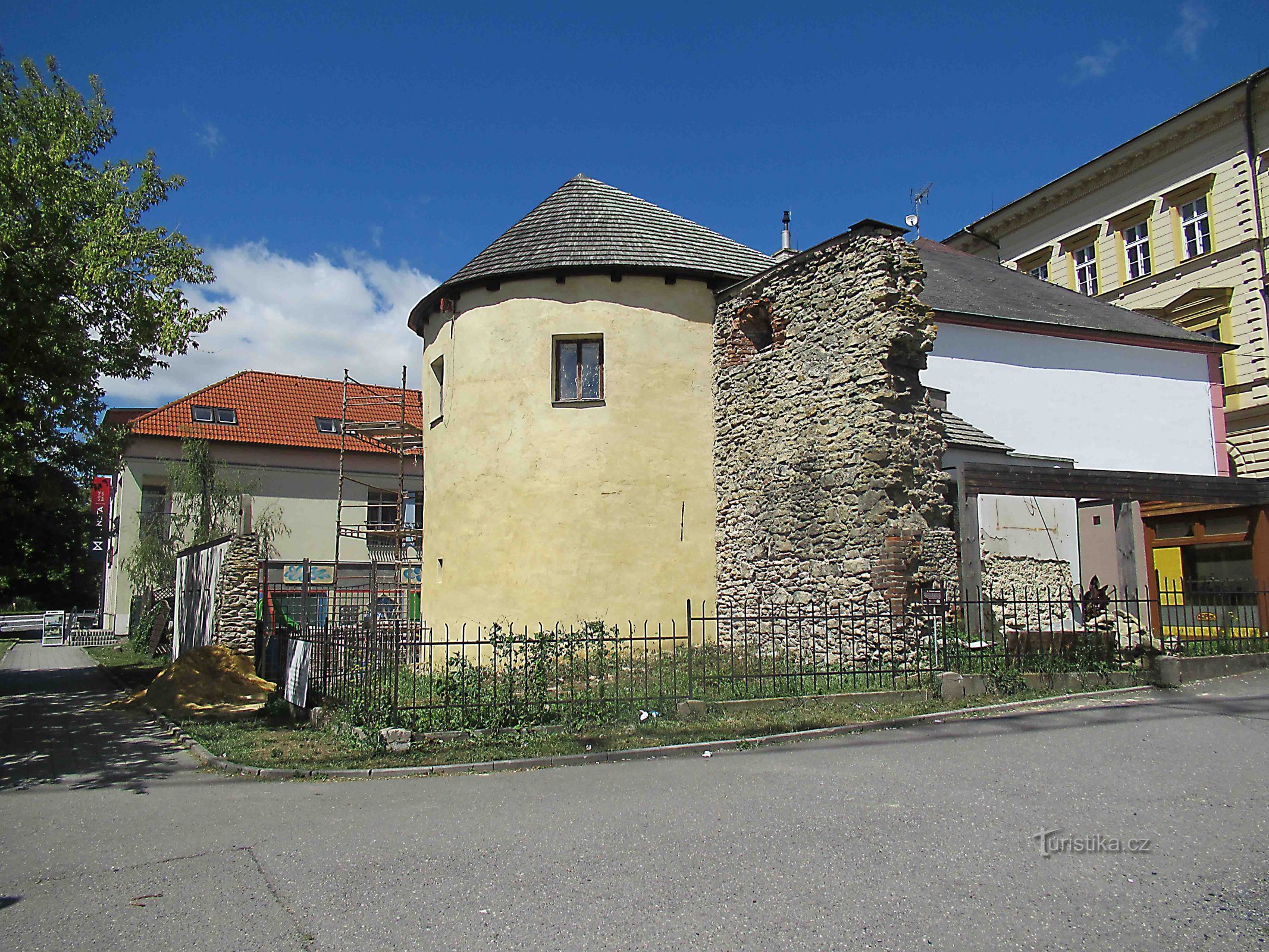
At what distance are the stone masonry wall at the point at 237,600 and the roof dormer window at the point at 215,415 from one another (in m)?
A: 21.3

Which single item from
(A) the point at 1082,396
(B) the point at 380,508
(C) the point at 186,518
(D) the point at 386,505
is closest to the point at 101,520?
(C) the point at 186,518

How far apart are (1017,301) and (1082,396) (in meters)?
3.20

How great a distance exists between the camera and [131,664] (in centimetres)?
2247

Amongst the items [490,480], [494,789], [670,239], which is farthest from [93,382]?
[670,239]

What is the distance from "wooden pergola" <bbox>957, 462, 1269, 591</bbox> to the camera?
42.4 feet

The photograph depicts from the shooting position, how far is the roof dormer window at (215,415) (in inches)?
1351

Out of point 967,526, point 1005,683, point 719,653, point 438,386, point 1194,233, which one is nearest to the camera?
point 719,653

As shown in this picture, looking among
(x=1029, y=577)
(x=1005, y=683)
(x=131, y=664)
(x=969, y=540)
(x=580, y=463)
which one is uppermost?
(x=580, y=463)

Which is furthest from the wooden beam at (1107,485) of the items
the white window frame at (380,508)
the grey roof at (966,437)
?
the white window frame at (380,508)

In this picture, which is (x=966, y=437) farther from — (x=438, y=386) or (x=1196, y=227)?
(x=1196, y=227)

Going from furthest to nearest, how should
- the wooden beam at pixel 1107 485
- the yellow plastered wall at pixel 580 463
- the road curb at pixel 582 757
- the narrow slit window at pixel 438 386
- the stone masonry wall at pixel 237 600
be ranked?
the narrow slit window at pixel 438 386, the stone masonry wall at pixel 237 600, the yellow plastered wall at pixel 580 463, the wooden beam at pixel 1107 485, the road curb at pixel 582 757

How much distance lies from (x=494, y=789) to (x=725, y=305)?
1092cm

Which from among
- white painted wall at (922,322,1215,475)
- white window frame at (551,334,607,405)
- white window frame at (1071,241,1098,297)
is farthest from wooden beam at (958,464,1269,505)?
white window frame at (1071,241,1098,297)

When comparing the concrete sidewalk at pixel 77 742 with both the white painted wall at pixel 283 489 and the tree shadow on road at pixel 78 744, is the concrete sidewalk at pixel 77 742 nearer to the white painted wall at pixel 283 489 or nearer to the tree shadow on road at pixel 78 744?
the tree shadow on road at pixel 78 744
